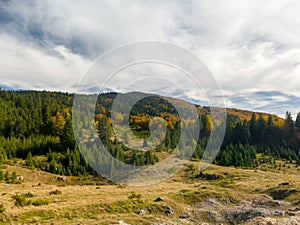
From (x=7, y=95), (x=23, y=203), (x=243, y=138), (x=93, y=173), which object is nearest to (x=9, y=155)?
(x=93, y=173)

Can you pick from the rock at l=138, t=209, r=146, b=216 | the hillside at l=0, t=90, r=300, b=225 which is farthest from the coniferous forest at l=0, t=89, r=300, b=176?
the rock at l=138, t=209, r=146, b=216

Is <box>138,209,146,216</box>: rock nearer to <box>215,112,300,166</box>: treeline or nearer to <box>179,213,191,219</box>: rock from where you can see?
<box>179,213,191,219</box>: rock

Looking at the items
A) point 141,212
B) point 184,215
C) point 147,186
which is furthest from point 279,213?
point 147,186

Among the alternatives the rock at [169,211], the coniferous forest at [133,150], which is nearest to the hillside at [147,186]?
the rock at [169,211]

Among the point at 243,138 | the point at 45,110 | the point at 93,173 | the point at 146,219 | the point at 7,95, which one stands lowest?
the point at 93,173

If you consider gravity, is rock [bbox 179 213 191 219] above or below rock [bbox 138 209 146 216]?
below

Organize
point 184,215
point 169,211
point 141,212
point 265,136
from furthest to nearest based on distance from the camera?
point 265,136
point 169,211
point 184,215
point 141,212

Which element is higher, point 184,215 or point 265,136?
point 265,136

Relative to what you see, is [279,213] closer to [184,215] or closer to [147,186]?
[184,215]

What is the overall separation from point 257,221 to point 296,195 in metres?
10.9

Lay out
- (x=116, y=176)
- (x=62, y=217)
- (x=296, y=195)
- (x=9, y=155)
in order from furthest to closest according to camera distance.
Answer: (x=9, y=155) → (x=116, y=176) → (x=296, y=195) → (x=62, y=217)

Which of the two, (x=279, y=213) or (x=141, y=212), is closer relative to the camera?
(x=141, y=212)

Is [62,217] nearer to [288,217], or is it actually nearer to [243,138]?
[288,217]

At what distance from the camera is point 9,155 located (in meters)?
68.9
